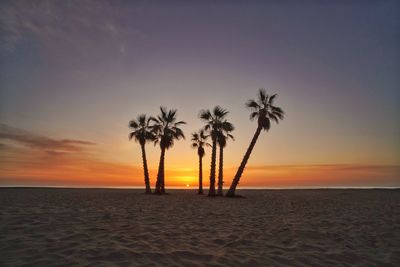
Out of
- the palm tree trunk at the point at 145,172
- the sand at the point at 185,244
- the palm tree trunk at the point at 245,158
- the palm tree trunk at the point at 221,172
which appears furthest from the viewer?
the palm tree trunk at the point at 145,172

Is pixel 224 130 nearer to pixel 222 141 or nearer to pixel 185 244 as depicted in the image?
pixel 222 141

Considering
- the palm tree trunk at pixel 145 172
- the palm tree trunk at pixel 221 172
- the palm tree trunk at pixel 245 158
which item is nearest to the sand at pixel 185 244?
the palm tree trunk at pixel 245 158

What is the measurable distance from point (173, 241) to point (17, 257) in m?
3.66

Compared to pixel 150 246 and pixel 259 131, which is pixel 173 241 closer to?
pixel 150 246

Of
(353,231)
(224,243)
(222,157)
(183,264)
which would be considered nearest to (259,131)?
(222,157)

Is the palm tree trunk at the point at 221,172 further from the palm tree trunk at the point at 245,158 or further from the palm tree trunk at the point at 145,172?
the palm tree trunk at the point at 145,172

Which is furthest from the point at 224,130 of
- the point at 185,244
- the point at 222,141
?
the point at 185,244

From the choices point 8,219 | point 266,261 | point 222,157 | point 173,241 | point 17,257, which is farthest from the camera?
point 222,157

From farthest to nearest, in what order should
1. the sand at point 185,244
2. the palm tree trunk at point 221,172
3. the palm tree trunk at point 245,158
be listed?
the palm tree trunk at point 221,172, the palm tree trunk at point 245,158, the sand at point 185,244

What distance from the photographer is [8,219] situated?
36.6ft

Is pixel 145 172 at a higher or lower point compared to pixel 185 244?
higher

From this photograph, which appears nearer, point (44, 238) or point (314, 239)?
point (44, 238)

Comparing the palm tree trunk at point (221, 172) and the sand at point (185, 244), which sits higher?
the palm tree trunk at point (221, 172)

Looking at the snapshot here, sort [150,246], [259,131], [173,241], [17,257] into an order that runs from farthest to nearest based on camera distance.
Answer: [259,131]
[173,241]
[150,246]
[17,257]
